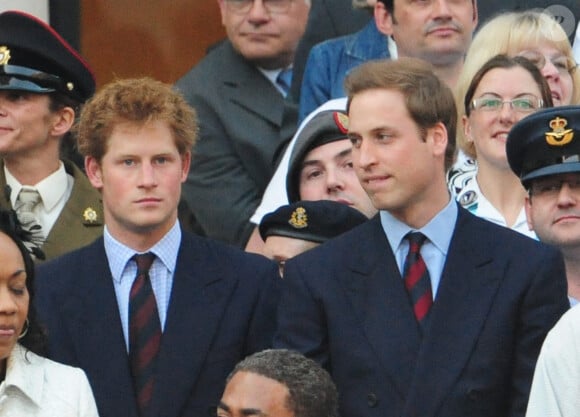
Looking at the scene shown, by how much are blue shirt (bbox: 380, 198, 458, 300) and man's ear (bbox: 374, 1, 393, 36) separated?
1945 millimetres

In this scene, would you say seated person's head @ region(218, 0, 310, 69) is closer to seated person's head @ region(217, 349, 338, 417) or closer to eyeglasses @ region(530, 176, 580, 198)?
eyeglasses @ region(530, 176, 580, 198)

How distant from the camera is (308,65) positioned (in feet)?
28.2

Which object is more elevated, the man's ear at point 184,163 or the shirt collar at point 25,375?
the man's ear at point 184,163

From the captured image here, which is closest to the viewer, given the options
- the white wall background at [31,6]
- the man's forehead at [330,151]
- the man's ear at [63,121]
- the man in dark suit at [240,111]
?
the man's ear at [63,121]

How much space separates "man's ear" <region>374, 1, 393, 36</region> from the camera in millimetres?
8336

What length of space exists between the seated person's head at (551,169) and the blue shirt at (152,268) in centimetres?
126

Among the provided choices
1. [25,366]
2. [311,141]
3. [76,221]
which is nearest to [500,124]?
[311,141]

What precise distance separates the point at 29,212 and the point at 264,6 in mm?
2041

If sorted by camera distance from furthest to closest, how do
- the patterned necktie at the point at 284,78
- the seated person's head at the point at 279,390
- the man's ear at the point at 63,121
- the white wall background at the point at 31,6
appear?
the white wall background at the point at 31,6 < the patterned necktie at the point at 284,78 < the man's ear at the point at 63,121 < the seated person's head at the point at 279,390

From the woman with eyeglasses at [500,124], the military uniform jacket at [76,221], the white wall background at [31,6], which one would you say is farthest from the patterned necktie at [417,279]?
the white wall background at [31,6]

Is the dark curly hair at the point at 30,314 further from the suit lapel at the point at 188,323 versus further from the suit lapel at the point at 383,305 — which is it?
the suit lapel at the point at 383,305

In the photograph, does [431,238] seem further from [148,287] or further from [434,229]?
[148,287]

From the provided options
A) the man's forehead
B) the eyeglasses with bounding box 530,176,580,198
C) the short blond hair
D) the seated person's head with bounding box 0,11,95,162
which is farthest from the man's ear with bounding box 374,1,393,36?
the eyeglasses with bounding box 530,176,580,198

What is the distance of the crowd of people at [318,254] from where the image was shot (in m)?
6.25
